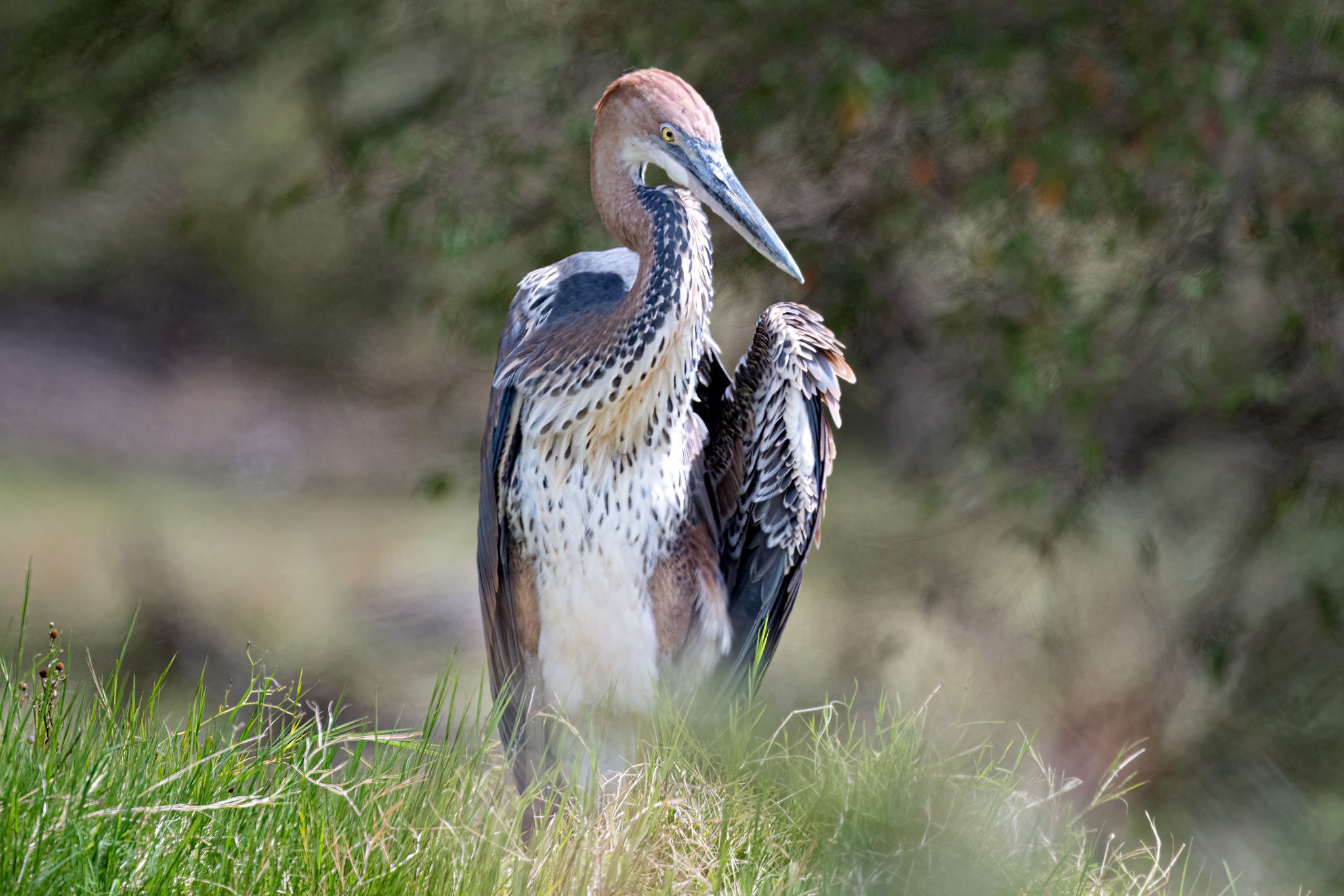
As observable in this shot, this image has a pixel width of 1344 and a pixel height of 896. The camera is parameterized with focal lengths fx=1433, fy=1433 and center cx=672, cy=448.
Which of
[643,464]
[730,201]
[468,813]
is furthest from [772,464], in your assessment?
[468,813]

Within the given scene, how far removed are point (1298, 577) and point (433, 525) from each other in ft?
12.1

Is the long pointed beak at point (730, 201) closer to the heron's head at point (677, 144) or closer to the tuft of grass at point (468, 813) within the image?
the heron's head at point (677, 144)

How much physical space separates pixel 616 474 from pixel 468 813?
803 mm

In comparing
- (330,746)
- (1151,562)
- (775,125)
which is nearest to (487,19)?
(775,125)

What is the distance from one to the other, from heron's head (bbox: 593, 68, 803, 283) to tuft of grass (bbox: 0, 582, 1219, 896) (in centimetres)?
72

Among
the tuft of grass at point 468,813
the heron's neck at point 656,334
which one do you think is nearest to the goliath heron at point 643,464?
the heron's neck at point 656,334

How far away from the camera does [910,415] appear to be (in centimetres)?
406

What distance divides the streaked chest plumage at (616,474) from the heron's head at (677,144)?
0.22 ft

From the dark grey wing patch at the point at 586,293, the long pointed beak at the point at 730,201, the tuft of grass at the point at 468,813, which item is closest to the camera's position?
the tuft of grass at the point at 468,813

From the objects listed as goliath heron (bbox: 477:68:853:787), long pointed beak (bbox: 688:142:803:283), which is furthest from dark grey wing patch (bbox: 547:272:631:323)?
long pointed beak (bbox: 688:142:803:283)

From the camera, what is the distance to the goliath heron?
2.16 m

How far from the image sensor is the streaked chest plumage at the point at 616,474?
2160mm

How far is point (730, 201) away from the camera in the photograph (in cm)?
209

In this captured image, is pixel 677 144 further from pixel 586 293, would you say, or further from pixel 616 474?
pixel 616 474
